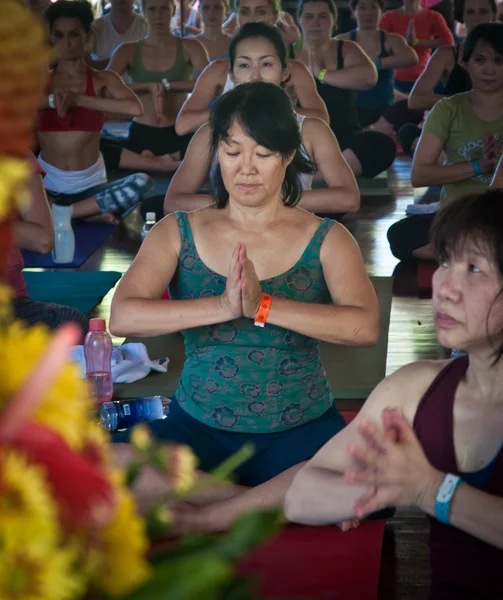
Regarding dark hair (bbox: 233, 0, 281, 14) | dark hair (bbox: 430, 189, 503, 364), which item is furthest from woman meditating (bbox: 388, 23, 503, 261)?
dark hair (bbox: 430, 189, 503, 364)

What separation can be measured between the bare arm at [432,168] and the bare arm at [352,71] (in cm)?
167

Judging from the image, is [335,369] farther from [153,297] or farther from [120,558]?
[120,558]

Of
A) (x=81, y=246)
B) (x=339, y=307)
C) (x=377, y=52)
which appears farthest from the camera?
(x=377, y=52)

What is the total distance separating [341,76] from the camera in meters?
5.61

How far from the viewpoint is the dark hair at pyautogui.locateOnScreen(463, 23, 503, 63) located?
381 cm

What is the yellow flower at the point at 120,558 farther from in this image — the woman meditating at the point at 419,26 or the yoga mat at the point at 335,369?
the woman meditating at the point at 419,26

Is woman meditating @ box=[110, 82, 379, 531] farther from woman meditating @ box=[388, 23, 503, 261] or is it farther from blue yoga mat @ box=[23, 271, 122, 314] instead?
woman meditating @ box=[388, 23, 503, 261]

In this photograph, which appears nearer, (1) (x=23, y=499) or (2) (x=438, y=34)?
(1) (x=23, y=499)

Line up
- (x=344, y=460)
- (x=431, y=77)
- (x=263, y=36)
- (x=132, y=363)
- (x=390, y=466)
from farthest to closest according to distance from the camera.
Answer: (x=431, y=77), (x=263, y=36), (x=132, y=363), (x=344, y=460), (x=390, y=466)

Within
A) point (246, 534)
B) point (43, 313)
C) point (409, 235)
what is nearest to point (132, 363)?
point (43, 313)

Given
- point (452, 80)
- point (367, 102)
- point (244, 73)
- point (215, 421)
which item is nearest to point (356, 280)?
point (215, 421)

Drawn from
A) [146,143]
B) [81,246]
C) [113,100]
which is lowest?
[81,246]

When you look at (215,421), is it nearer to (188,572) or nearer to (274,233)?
(274,233)

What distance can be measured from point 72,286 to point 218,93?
3.27 feet
